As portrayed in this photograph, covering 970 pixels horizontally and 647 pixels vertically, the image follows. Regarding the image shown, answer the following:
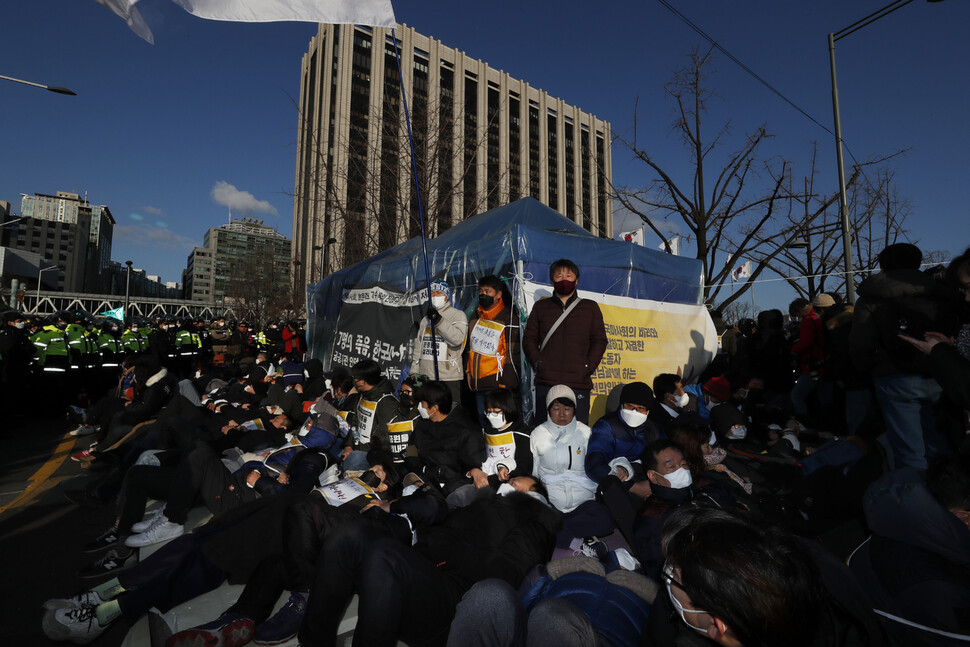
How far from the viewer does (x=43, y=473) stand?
5848 millimetres

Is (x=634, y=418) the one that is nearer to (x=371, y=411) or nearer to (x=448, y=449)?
(x=448, y=449)

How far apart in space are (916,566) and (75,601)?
4217mm

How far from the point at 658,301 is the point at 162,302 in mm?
102109

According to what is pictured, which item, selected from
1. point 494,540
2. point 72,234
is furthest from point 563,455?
point 72,234

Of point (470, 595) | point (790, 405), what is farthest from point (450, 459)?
point (790, 405)

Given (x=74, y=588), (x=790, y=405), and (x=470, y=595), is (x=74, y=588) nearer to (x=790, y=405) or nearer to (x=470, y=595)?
(x=470, y=595)

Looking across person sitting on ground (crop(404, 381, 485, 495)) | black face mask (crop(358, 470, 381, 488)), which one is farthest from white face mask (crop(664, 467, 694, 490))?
black face mask (crop(358, 470, 381, 488))

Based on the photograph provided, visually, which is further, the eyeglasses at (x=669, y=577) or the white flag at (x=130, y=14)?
the white flag at (x=130, y=14)

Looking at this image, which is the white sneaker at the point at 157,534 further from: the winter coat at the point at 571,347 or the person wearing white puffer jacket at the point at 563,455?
the winter coat at the point at 571,347

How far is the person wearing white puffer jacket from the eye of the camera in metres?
3.79

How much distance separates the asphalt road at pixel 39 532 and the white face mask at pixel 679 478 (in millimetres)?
3484

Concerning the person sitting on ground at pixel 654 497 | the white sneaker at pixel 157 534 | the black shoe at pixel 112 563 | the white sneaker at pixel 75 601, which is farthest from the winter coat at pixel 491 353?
the white sneaker at pixel 75 601

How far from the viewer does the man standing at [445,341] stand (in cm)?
532

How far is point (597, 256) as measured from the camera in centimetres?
603
